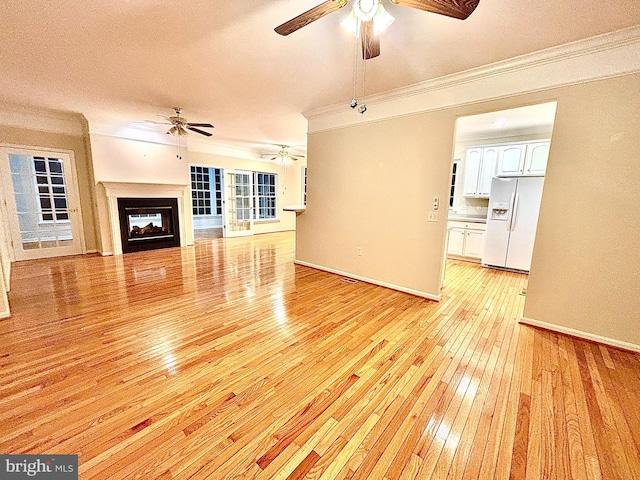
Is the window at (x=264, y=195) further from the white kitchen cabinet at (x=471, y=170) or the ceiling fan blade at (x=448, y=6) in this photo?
the ceiling fan blade at (x=448, y=6)

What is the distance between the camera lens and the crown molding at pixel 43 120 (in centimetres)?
450

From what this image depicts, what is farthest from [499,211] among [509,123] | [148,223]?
[148,223]

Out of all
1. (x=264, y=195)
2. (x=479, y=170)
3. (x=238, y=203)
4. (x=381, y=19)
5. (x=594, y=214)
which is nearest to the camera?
(x=381, y=19)

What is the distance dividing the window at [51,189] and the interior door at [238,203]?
3.43 m

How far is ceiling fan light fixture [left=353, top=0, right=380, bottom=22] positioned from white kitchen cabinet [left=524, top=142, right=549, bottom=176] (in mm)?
4637

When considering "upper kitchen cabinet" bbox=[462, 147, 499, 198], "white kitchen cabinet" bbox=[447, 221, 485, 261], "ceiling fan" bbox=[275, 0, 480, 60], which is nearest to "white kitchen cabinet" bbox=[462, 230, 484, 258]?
"white kitchen cabinet" bbox=[447, 221, 485, 261]

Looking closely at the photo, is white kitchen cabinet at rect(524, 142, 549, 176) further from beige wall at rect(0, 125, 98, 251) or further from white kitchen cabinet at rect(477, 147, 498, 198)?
beige wall at rect(0, 125, 98, 251)

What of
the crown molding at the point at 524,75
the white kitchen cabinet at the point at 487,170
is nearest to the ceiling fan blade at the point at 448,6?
the crown molding at the point at 524,75

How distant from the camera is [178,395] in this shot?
67.6 inches

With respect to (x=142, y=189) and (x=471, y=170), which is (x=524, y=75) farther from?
(x=142, y=189)

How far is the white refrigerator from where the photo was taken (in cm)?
442

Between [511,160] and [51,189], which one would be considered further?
[51,189]

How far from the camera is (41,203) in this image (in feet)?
16.4

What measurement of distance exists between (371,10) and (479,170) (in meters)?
4.81
